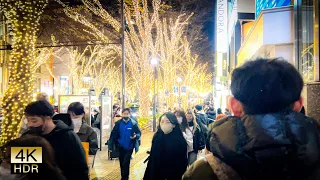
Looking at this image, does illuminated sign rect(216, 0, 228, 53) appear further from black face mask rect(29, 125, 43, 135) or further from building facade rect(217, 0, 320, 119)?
black face mask rect(29, 125, 43, 135)

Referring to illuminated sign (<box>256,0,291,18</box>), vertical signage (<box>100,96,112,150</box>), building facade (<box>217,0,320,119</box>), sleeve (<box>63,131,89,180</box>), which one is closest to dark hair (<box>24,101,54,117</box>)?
sleeve (<box>63,131,89,180</box>)

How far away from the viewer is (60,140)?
2.96 meters

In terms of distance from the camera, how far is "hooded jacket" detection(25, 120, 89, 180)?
9.59 feet

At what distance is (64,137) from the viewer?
2.99m

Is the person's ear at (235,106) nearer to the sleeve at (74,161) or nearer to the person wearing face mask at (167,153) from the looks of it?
the sleeve at (74,161)

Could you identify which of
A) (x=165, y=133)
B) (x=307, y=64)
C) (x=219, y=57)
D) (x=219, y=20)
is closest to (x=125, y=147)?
(x=165, y=133)

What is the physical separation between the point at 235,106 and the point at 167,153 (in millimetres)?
3436

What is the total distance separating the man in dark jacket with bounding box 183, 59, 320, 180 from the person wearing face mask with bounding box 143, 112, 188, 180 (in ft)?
11.1

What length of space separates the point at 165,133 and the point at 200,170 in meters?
3.54

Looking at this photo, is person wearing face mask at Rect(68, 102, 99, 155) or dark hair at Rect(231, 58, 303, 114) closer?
dark hair at Rect(231, 58, 303, 114)

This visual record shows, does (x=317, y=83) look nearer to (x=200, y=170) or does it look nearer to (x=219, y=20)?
(x=200, y=170)

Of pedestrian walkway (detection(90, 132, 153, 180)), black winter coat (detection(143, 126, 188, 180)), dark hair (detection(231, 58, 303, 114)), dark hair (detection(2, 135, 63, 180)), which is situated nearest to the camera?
dark hair (detection(231, 58, 303, 114))

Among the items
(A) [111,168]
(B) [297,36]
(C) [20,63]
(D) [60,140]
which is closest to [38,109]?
(D) [60,140]

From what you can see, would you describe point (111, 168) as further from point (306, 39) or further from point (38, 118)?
point (306, 39)
